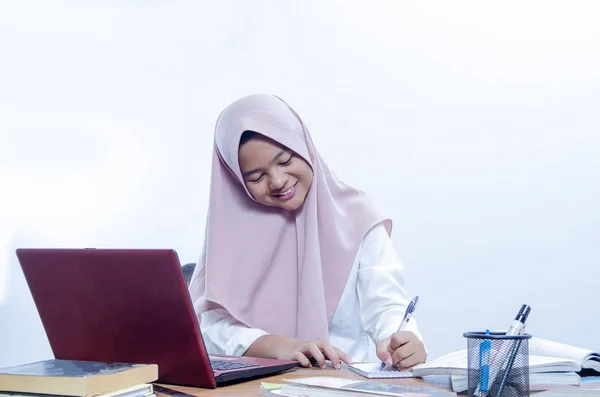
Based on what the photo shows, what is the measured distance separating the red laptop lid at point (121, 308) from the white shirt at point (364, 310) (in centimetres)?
54

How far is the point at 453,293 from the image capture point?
2787 millimetres

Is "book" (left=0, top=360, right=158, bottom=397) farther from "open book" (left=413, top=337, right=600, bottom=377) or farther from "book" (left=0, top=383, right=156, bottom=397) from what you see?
"open book" (left=413, top=337, right=600, bottom=377)

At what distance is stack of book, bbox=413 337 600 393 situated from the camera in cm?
88

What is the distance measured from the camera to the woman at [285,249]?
63.9 inches

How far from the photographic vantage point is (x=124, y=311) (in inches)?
36.2

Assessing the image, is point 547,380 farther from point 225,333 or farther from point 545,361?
point 225,333

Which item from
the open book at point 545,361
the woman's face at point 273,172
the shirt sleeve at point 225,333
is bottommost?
the shirt sleeve at point 225,333

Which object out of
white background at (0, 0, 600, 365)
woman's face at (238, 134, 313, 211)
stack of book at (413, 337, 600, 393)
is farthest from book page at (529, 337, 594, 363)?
white background at (0, 0, 600, 365)

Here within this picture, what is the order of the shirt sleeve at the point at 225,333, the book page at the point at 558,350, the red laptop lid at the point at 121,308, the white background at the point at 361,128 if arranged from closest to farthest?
the red laptop lid at the point at 121,308 < the book page at the point at 558,350 < the shirt sleeve at the point at 225,333 < the white background at the point at 361,128

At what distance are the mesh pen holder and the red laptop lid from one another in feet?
1.17

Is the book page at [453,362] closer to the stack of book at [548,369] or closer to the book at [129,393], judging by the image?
the stack of book at [548,369]

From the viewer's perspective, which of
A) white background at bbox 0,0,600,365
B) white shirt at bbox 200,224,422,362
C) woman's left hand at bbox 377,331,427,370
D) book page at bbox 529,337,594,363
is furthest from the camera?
white background at bbox 0,0,600,365

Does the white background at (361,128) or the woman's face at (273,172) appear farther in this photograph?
the white background at (361,128)

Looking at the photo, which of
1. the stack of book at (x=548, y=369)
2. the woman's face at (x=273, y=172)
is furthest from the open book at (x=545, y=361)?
the woman's face at (x=273, y=172)
